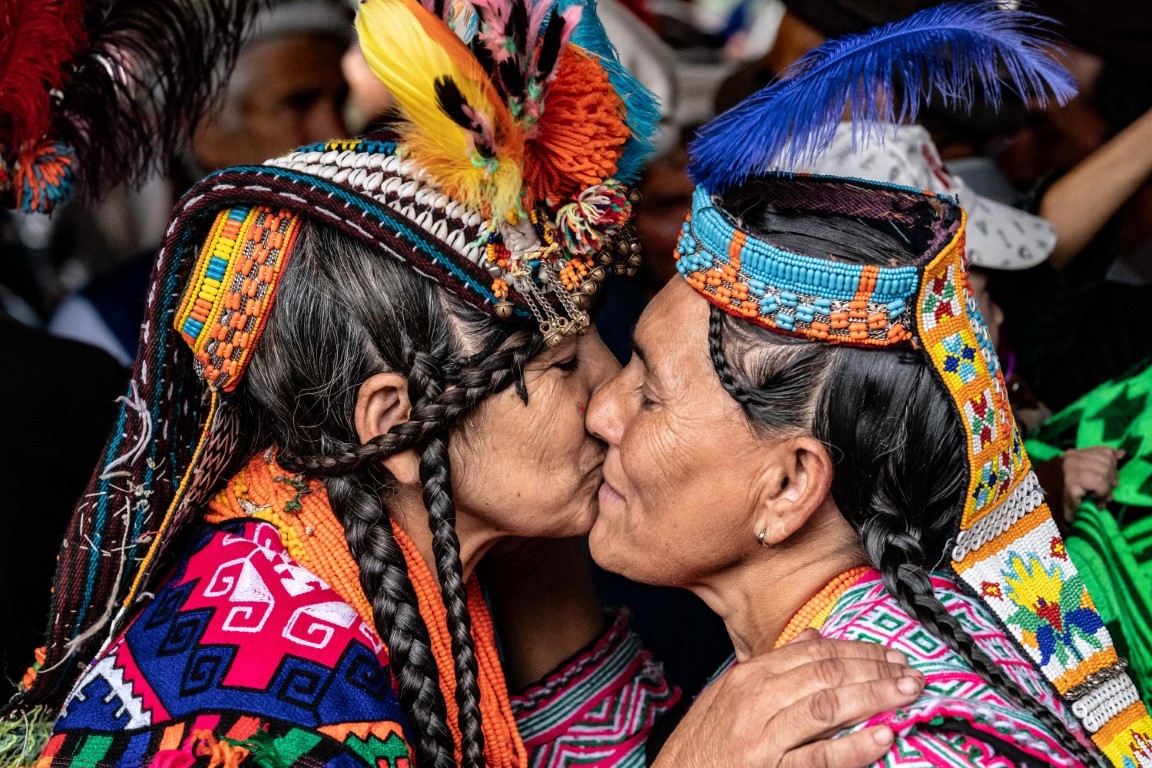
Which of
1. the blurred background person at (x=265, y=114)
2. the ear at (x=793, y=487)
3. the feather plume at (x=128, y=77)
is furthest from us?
the blurred background person at (x=265, y=114)

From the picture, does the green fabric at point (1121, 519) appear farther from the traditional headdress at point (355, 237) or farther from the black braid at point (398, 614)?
the black braid at point (398, 614)

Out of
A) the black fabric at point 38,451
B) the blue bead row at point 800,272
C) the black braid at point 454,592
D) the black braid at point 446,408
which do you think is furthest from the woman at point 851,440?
the black fabric at point 38,451

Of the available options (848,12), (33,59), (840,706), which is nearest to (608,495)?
(840,706)

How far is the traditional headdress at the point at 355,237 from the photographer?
2006 millimetres

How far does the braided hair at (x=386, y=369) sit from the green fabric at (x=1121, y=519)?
55.5 inches

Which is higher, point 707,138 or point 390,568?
point 707,138

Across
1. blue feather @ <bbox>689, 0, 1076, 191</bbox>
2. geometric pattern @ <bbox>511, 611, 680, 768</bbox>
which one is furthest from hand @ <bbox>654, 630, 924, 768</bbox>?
blue feather @ <bbox>689, 0, 1076, 191</bbox>

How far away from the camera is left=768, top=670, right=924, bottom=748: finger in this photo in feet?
5.37

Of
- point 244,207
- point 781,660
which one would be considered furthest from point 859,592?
point 244,207

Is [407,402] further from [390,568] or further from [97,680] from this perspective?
[97,680]

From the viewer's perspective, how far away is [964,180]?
3.42 meters

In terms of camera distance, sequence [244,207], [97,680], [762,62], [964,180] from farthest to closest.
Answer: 1. [762,62]
2. [964,180]
3. [244,207]
4. [97,680]

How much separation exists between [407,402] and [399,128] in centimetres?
52

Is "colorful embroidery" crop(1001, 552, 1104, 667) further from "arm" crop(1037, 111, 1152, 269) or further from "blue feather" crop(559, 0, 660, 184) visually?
"arm" crop(1037, 111, 1152, 269)
